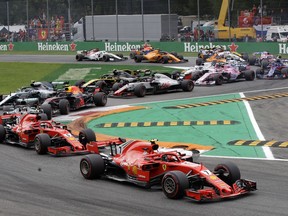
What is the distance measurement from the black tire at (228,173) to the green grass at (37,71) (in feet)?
103

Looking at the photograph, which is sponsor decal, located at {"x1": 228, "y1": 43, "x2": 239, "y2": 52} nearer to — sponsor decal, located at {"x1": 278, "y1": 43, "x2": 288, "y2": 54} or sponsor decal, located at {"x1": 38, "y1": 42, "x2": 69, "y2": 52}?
sponsor decal, located at {"x1": 278, "y1": 43, "x2": 288, "y2": 54}

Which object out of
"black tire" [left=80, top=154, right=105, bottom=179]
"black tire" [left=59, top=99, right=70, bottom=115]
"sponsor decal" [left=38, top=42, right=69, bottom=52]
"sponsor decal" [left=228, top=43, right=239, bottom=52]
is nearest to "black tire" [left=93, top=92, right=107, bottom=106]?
"black tire" [left=59, top=99, right=70, bottom=115]

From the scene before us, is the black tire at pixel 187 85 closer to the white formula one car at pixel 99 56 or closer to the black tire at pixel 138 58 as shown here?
the black tire at pixel 138 58

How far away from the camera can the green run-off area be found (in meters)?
23.7

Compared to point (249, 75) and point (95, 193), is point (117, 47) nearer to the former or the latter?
point (249, 75)

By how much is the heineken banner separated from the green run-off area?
27.9 metres

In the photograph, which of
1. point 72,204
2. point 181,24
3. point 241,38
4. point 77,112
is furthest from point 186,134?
point 181,24

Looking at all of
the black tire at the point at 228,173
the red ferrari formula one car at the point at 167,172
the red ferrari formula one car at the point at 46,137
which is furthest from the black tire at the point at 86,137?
the black tire at the point at 228,173

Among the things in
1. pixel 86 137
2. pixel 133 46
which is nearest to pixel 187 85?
pixel 86 137

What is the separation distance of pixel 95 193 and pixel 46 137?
19.4 feet

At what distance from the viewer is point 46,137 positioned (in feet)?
73.6

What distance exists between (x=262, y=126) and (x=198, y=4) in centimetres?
4290

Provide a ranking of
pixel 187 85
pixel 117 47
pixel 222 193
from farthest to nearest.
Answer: pixel 117 47, pixel 187 85, pixel 222 193

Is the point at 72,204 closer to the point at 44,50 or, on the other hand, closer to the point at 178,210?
the point at 178,210
